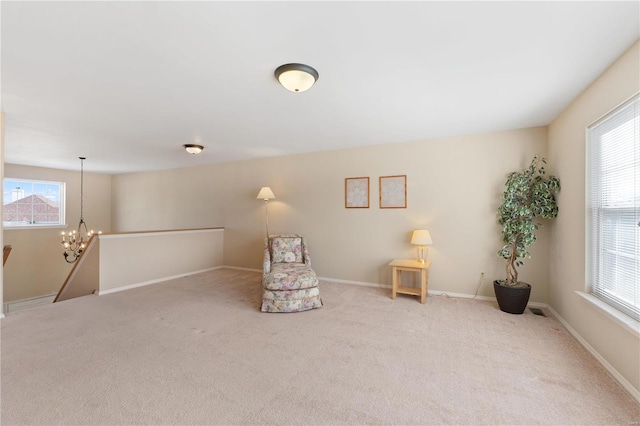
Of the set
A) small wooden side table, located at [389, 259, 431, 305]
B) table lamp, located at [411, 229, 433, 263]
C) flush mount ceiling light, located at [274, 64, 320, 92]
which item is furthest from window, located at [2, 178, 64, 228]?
table lamp, located at [411, 229, 433, 263]

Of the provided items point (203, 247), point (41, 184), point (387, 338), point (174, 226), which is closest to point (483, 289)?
point (387, 338)

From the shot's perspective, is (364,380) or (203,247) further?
(203,247)

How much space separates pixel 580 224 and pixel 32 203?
33.1 feet

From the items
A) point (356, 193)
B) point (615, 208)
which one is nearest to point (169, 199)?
point (356, 193)

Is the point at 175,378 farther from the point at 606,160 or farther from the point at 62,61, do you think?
the point at 606,160

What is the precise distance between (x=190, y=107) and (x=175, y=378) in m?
2.54

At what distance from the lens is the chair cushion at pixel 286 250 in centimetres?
415

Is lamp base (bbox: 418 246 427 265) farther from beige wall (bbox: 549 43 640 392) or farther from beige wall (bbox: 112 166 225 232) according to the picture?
beige wall (bbox: 112 166 225 232)

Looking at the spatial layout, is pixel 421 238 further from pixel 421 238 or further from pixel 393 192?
pixel 393 192

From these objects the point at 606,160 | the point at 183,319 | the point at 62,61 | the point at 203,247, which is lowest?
the point at 183,319

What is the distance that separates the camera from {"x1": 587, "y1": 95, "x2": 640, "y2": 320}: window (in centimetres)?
191

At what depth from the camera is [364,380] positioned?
1912mm

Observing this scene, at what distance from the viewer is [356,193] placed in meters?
4.57

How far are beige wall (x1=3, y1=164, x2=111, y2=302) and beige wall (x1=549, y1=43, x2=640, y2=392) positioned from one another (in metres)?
9.76
